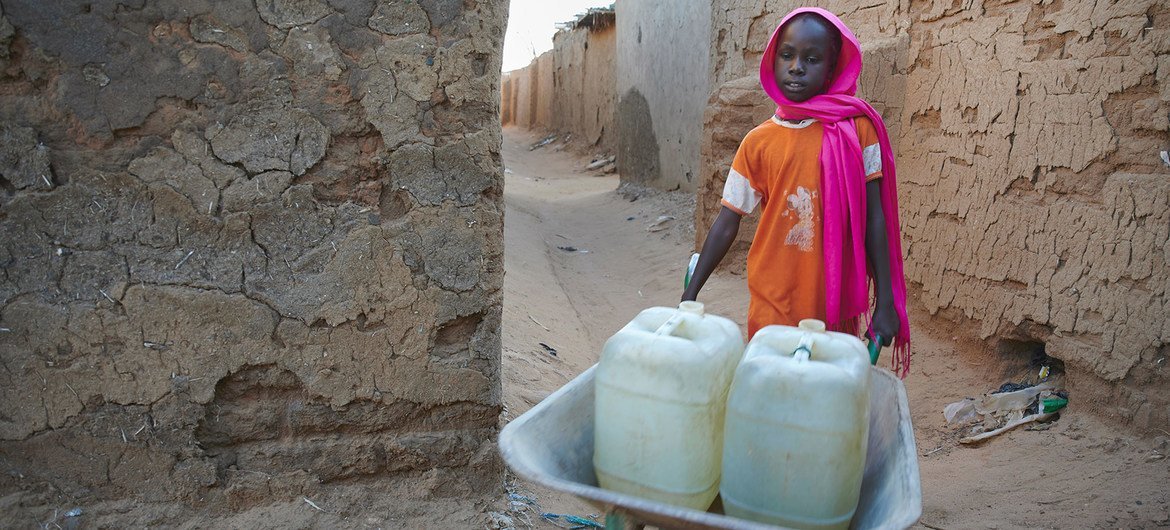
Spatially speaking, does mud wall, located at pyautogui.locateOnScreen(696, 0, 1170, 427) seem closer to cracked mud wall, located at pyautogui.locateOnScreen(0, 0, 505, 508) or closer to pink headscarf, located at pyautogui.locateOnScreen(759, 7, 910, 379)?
pink headscarf, located at pyautogui.locateOnScreen(759, 7, 910, 379)

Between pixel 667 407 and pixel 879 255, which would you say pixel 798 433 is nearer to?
pixel 667 407

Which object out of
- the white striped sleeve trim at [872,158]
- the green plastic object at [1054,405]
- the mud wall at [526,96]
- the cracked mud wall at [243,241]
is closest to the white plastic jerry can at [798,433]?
the white striped sleeve trim at [872,158]

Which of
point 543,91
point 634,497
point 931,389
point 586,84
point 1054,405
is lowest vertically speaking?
point 931,389

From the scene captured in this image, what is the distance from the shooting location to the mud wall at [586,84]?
15016 millimetres

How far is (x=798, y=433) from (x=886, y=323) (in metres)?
1.05

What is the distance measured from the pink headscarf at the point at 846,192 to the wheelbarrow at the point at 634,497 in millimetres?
476

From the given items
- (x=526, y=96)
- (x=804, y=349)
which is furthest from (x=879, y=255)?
(x=526, y=96)

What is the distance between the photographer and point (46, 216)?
2258mm

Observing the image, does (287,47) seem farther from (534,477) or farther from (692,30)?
(692,30)

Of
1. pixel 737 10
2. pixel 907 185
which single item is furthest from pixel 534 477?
pixel 737 10

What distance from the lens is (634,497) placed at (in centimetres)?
137

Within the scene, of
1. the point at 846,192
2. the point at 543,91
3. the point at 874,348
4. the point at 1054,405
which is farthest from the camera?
the point at 543,91

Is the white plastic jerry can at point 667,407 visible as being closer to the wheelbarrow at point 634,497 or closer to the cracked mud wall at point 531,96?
the wheelbarrow at point 634,497

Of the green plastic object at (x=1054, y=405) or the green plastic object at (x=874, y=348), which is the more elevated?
the green plastic object at (x=874, y=348)
